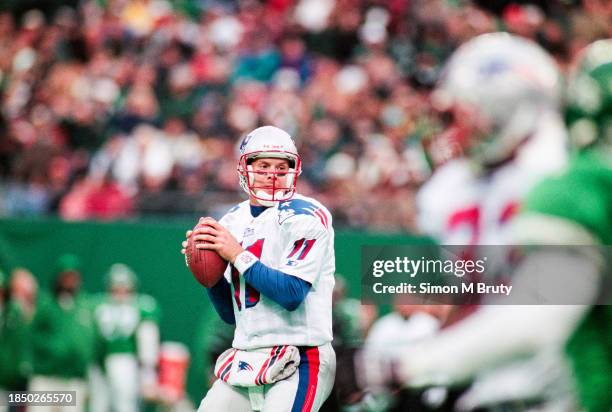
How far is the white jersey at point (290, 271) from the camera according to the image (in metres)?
4.92

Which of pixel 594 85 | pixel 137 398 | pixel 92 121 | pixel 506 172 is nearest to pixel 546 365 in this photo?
pixel 594 85

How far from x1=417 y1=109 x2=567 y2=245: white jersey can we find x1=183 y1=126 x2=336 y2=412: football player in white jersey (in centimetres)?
66


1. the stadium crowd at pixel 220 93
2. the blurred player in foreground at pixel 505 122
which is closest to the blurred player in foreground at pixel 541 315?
the blurred player in foreground at pixel 505 122

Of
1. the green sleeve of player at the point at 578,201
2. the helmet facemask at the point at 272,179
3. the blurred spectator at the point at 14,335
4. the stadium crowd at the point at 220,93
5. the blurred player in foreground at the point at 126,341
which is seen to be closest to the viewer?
the green sleeve of player at the point at 578,201

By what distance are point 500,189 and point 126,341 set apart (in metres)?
6.63

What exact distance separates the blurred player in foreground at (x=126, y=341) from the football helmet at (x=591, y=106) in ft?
24.8

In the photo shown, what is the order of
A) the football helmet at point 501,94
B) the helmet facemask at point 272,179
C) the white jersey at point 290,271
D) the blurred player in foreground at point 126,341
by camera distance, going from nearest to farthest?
the football helmet at point 501,94 → the white jersey at point 290,271 → the helmet facemask at point 272,179 → the blurred player in foreground at point 126,341

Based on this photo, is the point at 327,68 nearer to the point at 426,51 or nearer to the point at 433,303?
the point at 426,51

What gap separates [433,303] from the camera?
7043mm

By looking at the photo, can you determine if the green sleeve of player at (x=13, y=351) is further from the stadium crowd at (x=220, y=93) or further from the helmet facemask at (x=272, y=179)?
the helmet facemask at (x=272, y=179)

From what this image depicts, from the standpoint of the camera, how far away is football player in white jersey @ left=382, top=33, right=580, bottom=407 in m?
2.78

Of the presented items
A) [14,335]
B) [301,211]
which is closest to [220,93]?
[14,335]

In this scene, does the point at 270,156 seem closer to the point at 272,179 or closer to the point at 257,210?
the point at 272,179

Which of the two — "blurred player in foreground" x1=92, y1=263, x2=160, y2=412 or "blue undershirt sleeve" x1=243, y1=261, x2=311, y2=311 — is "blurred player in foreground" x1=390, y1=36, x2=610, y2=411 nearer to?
"blue undershirt sleeve" x1=243, y1=261, x2=311, y2=311
